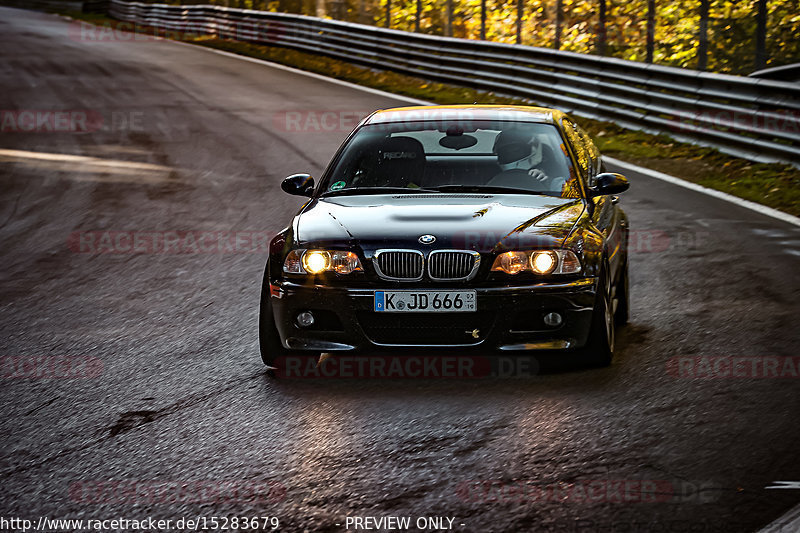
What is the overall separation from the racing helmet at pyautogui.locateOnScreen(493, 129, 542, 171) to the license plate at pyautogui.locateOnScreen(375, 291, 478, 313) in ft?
4.85

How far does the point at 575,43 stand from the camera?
65.9ft

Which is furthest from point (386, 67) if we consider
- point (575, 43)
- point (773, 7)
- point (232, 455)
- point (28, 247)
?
point (232, 455)

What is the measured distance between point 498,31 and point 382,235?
17359 millimetres

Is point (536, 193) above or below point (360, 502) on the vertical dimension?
above

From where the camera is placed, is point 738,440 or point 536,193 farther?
point 536,193

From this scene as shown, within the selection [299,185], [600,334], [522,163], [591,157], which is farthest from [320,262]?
[591,157]

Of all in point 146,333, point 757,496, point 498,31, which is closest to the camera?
point 757,496

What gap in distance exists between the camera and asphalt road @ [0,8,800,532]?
14.3 feet

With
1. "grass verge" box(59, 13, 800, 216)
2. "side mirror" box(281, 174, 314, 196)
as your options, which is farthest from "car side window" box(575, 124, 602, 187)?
"grass verge" box(59, 13, 800, 216)

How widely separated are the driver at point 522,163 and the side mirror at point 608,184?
0.69 ft

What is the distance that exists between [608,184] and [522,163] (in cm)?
55

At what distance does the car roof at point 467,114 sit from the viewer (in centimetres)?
748

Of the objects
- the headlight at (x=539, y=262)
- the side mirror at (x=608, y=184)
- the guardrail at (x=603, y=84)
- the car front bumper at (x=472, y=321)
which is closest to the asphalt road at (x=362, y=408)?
the car front bumper at (x=472, y=321)

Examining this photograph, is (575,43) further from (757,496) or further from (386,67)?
(757,496)
